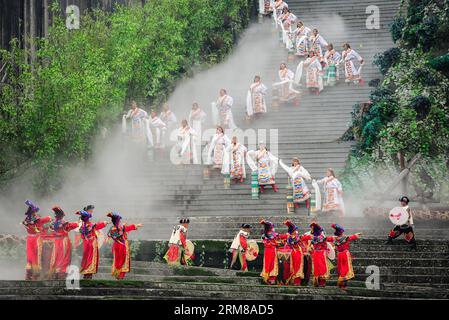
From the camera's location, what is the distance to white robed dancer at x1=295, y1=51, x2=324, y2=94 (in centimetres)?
3656

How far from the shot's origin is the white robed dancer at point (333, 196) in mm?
28922

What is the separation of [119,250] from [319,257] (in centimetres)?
409

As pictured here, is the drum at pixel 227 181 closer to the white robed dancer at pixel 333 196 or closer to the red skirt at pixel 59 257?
the white robed dancer at pixel 333 196

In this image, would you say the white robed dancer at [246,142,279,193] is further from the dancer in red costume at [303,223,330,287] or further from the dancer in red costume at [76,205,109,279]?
the dancer in red costume at [76,205,109,279]

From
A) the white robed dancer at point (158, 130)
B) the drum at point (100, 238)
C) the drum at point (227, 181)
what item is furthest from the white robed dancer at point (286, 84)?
the drum at point (100, 238)

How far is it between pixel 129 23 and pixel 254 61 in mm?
6054

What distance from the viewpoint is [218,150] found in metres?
32.0

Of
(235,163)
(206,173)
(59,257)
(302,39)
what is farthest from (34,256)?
(302,39)

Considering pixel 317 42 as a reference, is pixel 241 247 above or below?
below

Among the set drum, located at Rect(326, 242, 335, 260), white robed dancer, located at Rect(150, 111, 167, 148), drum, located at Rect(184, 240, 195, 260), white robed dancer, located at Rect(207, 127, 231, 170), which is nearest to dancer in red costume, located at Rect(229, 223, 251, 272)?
drum, located at Rect(184, 240, 195, 260)

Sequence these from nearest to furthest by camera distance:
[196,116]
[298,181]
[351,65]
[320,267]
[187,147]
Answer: [320,267] → [298,181] → [187,147] → [196,116] → [351,65]

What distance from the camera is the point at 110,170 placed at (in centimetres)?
3344

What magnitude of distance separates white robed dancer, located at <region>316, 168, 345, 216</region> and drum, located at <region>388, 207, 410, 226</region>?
10.6ft

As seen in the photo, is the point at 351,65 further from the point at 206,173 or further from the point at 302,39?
the point at 206,173
